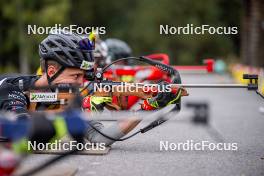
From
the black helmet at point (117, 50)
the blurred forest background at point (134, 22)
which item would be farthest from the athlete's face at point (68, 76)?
the blurred forest background at point (134, 22)

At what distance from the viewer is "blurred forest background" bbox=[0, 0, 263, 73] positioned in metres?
45.8

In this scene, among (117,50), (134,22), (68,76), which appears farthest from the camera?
(134,22)

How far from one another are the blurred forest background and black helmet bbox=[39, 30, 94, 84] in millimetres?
26154

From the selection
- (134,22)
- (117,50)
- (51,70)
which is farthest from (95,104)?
(134,22)

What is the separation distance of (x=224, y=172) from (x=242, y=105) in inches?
345

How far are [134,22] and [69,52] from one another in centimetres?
5676

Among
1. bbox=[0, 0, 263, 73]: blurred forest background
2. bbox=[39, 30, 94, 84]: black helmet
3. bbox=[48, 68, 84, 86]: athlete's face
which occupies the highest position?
bbox=[0, 0, 263, 73]: blurred forest background

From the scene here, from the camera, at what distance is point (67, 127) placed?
149 inches

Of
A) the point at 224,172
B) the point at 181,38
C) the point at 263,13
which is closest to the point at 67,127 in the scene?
the point at 224,172

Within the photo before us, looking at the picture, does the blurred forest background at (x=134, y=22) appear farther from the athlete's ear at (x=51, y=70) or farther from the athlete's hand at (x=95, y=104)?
the athlete's ear at (x=51, y=70)

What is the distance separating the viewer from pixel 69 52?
6230 millimetres

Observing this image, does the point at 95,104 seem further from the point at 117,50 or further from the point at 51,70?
the point at 117,50

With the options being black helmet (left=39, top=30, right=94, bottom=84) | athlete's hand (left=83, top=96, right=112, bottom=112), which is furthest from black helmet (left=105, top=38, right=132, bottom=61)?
black helmet (left=39, top=30, right=94, bottom=84)

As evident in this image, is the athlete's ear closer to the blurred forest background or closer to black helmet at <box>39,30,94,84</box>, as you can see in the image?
black helmet at <box>39,30,94,84</box>
